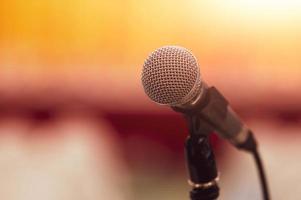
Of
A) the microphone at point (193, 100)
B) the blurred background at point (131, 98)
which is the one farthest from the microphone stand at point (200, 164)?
the blurred background at point (131, 98)

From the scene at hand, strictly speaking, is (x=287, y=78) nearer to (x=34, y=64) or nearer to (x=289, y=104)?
(x=289, y=104)

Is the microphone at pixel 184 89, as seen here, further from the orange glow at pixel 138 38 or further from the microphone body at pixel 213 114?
the orange glow at pixel 138 38

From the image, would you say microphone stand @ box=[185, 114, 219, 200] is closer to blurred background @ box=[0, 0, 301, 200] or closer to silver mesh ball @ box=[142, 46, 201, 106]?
silver mesh ball @ box=[142, 46, 201, 106]

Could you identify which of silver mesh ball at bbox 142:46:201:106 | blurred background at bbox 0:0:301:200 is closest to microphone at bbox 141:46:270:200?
silver mesh ball at bbox 142:46:201:106

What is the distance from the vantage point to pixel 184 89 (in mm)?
517

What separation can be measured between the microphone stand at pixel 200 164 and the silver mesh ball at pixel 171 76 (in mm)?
73

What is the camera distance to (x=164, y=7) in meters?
1.45

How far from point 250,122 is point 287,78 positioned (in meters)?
0.19

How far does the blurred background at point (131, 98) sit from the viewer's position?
4.54 feet

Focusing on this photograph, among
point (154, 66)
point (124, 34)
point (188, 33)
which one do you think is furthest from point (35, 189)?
point (154, 66)

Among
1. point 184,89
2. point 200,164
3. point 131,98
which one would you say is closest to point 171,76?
point 184,89

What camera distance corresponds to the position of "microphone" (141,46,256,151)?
1.71 ft

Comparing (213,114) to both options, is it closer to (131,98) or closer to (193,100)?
(193,100)

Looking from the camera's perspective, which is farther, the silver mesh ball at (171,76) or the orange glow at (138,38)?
the orange glow at (138,38)
